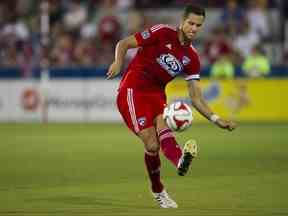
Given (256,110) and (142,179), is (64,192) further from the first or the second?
(256,110)

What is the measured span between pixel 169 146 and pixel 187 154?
54 cm

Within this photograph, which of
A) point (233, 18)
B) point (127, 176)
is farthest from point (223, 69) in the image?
point (127, 176)

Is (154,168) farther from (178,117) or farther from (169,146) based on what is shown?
(178,117)

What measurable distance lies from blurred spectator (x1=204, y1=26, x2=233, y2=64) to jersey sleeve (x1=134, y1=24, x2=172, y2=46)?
1589 centimetres

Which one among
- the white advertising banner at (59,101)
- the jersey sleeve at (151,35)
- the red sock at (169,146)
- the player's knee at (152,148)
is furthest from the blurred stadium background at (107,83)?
the jersey sleeve at (151,35)

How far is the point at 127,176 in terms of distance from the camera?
13438 millimetres

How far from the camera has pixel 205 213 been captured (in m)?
9.65

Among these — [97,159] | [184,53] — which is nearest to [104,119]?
[97,159]

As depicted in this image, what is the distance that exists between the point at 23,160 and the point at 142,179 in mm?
3418

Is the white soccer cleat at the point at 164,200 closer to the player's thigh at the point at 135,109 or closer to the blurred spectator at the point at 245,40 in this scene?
the player's thigh at the point at 135,109

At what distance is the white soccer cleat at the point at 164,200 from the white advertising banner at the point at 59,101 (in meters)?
14.9

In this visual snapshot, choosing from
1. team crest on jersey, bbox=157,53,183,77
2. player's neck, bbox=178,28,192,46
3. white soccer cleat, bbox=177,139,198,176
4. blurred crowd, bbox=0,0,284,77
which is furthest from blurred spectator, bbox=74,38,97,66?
white soccer cleat, bbox=177,139,198,176

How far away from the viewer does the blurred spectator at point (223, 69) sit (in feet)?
83.2

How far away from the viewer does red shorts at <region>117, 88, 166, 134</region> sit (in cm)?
1042
